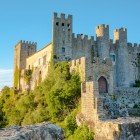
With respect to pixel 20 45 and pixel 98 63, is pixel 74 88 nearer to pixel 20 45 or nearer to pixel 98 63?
pixel 98 63

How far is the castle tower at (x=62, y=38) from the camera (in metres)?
42.5

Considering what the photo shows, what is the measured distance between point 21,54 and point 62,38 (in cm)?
1315

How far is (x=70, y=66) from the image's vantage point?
38000 mm

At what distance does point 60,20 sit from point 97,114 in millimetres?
17416

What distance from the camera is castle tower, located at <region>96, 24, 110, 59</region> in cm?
4616

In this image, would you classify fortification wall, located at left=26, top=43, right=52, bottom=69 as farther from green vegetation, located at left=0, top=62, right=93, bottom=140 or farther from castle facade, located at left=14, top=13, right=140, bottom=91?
green vegetation, located at left=0, top=62, right=93, bottom=140

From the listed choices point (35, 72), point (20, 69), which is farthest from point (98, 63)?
point (20, 69)

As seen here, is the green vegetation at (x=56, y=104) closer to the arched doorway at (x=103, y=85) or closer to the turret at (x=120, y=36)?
the arched doorway at (x=103, y=85)

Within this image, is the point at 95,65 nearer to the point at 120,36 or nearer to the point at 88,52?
the point at 88,52

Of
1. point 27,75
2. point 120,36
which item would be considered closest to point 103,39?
point 120,36

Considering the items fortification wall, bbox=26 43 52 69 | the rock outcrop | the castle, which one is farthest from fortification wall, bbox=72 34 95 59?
the rock outcrop

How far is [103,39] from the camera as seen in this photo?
46.4 metres

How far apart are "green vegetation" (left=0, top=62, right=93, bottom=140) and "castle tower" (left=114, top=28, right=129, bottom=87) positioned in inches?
397

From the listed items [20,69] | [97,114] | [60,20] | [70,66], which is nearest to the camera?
[97,114]
